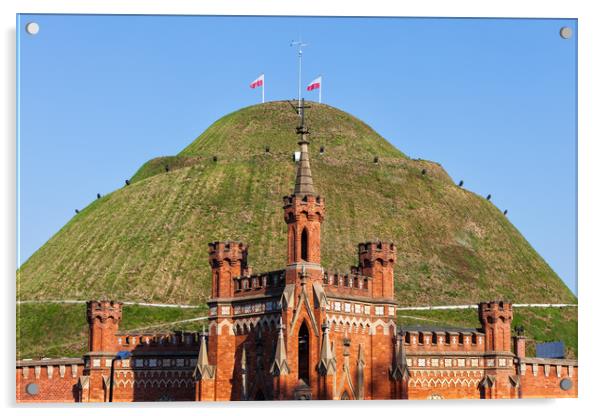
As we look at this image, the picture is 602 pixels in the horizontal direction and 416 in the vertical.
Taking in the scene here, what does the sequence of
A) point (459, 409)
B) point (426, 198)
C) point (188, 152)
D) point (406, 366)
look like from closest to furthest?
point (459, 409) → point (406, 366) → point (426, 198) → point (188, 152)

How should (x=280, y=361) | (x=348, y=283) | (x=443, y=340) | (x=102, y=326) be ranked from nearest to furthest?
(x=280, y=361) < (x=348, y=283) < (x=443, y=340) < (x=102, y=326)

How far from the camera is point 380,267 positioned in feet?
214

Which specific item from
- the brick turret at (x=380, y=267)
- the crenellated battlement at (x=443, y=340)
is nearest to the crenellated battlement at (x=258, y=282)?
the brick turret at (x=380, y=267)

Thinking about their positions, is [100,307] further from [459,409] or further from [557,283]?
[557,283]

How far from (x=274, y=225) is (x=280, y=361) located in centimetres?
7422

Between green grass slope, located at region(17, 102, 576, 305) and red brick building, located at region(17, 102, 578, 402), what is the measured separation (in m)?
44.0

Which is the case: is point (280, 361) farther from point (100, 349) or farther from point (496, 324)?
point (100, 349)

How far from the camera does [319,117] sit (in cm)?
16350

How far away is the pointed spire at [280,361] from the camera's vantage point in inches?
2264

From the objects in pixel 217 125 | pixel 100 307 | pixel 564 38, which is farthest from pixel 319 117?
pixel 564 38

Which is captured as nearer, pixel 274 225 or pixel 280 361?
pixel 280 361

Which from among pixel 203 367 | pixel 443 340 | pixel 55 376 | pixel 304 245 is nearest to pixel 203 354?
pixel 203 367

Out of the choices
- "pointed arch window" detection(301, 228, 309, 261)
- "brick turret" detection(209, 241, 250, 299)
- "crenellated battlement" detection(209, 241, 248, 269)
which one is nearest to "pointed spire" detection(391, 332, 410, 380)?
"pointed arch window" detection(301, 228, 309, 261)
